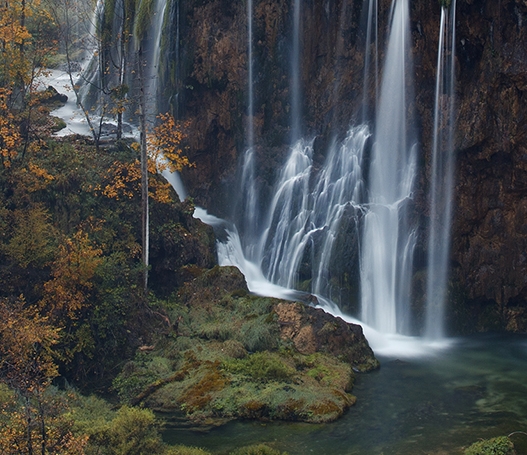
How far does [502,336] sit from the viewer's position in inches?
819

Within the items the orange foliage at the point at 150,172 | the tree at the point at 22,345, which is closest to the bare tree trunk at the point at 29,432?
the tree at the point at 22,345

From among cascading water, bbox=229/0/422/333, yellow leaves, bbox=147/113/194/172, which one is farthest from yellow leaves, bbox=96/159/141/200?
cascading water, bbox=229/0/422/333

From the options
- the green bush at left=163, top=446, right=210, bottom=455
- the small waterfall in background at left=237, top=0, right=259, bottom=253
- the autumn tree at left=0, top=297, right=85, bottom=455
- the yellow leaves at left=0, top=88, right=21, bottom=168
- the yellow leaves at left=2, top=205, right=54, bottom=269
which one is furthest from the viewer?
the small waterfall in background at left=237, top=0, right=259, bottom=253

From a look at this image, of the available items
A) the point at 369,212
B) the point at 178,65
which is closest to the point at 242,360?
the point at 369,212

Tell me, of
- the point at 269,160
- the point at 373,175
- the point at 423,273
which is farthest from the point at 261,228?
the point at 423,273

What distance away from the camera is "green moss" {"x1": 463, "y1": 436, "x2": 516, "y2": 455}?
1128 centimetres

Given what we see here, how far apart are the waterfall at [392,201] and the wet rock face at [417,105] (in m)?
0.55

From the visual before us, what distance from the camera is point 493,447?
11.4 meters

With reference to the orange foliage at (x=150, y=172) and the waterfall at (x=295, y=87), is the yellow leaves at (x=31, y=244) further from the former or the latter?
the waterfall at (x=295, y=87)

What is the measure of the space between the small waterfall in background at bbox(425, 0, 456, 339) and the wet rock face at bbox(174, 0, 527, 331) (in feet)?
0.98

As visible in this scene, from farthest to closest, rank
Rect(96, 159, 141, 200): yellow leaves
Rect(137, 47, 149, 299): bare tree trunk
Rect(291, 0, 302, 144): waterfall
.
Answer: Rect(291, 0, 302, 144): waterfall → Rect(96, 159, 141, 200): yellow leaves → Rect(137, 47, 149, 299): bare tree trunk

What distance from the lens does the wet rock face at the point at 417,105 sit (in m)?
20.2

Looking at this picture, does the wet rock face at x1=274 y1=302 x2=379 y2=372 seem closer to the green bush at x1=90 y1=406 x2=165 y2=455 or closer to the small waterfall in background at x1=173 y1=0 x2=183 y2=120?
the green bush at x1=90 y1=406 x2=165 y2=455

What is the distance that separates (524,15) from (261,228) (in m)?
12.3
